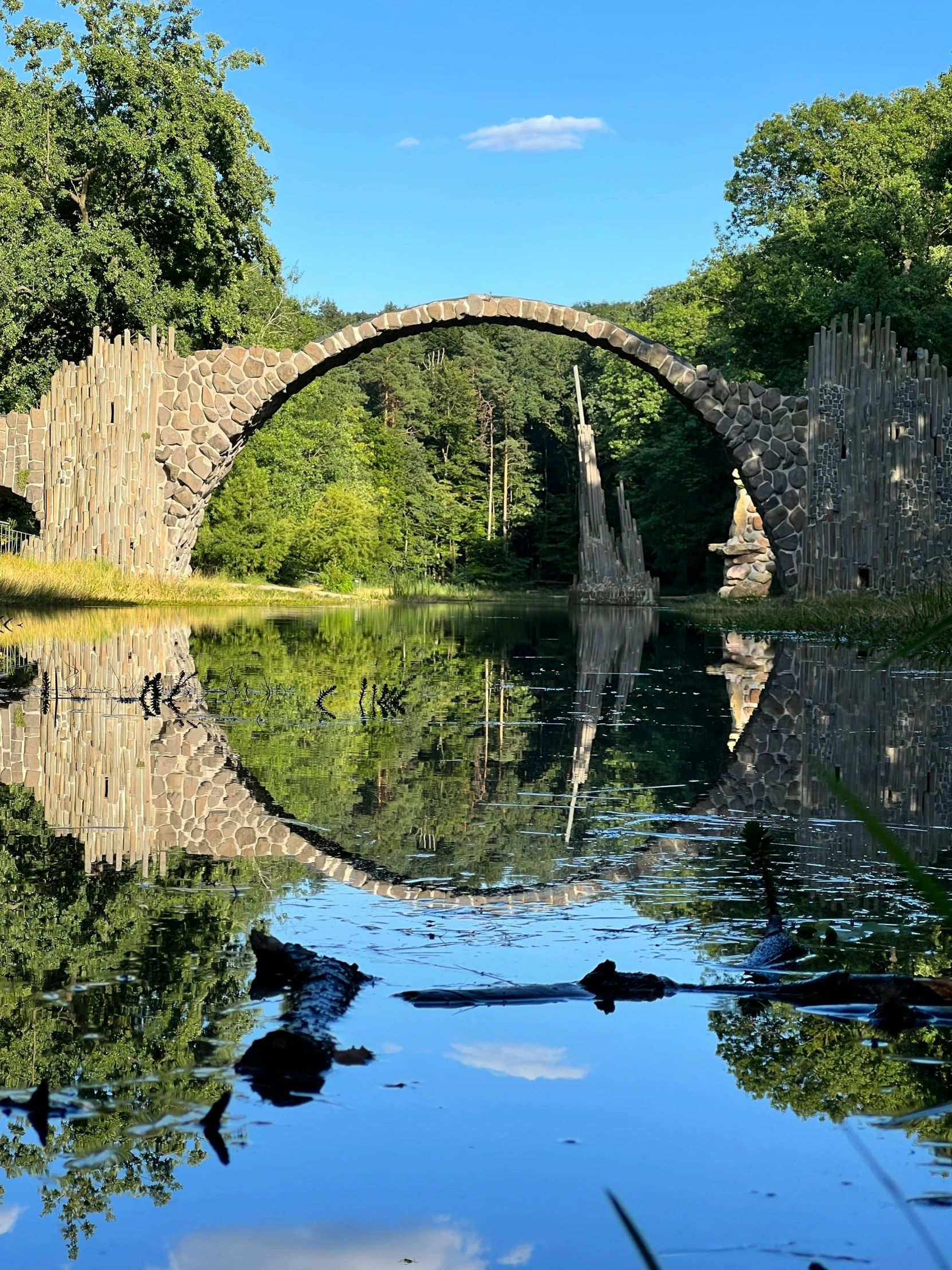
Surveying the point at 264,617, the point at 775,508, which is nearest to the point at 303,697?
the point at 264,617

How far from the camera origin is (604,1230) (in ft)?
6.12

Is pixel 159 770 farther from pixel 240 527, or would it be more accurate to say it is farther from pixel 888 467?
pixel 240 527

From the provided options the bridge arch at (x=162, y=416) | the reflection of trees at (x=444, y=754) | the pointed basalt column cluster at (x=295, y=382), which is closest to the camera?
the reflection of trees at (x=444, y=754)

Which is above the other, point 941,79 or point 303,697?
point 941,79

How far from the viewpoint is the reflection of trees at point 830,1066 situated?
235cm

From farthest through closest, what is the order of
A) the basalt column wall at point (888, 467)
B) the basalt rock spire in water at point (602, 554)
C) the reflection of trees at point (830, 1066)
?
the basalt rock spire in water at point (602, 554)
the basalt column wall at point (888, 467)
the reflection of trees at point (830, 1066)

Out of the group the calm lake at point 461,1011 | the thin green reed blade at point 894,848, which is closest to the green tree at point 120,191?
the calm lake at point 461,1011

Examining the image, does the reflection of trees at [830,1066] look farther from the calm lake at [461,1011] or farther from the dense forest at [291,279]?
the dense forest at [291,279]

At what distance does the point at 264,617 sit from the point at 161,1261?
2248 cm

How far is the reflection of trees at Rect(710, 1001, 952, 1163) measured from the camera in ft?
7.72

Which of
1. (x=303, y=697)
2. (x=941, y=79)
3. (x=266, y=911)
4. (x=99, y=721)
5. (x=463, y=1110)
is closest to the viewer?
(x=463, y=1110)

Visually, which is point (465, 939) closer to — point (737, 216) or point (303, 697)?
point (303, 697)

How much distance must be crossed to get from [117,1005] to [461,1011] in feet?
2.03

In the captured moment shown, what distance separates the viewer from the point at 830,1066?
2545 mm
